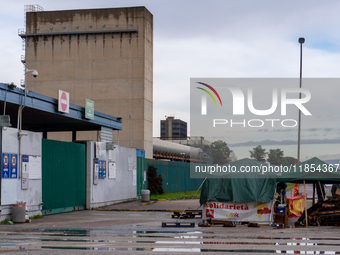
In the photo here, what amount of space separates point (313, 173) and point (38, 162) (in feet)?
39.7

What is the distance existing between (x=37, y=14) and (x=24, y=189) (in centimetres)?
5096

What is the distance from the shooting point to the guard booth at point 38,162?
20.7 metres

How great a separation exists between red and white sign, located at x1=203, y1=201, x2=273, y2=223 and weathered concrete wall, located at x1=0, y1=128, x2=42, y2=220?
308 inches

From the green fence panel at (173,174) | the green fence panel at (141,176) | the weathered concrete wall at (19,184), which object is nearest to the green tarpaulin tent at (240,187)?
the weathered concrete wall at (19,184)

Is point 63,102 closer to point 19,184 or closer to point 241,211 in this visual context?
point 19,184

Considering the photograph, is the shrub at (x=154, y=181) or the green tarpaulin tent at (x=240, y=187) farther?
the shrub at (x=154, y=181)

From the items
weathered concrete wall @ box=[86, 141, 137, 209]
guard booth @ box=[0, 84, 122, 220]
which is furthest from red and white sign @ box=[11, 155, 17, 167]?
weathered concrete wall @ box=[86, 141, 137, 209]

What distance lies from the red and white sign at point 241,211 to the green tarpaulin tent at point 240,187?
262 mm

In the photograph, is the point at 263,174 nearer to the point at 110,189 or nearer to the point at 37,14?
the point at 110,189

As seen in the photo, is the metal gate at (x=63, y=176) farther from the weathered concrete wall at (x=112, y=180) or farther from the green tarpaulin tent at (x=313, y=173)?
the green tarpaulin tent at (x=313, y=173)

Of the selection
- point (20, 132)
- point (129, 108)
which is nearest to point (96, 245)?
point (20, 132)

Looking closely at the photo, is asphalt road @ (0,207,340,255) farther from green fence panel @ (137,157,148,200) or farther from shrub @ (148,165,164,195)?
shrub @ (148,165,164,195)

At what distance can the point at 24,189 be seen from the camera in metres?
21.7

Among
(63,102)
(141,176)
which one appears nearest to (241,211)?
(63,102)
